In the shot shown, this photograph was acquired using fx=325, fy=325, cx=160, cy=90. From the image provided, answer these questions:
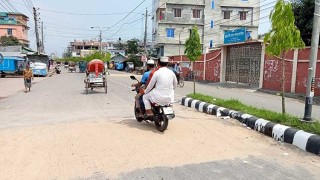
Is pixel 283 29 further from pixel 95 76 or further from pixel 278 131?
pixel 95 76

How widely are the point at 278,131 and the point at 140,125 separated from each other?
120 inches

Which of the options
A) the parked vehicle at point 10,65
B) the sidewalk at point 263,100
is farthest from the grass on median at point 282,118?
the parked vehicle at point 10,65

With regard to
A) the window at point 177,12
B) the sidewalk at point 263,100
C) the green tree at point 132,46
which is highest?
the window at point 177,12

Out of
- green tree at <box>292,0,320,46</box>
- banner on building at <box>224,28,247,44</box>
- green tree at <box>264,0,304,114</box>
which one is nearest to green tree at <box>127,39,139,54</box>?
banner on building at <box>224,28,247,44</box>

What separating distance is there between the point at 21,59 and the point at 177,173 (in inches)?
1473

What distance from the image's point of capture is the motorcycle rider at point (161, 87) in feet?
22.5

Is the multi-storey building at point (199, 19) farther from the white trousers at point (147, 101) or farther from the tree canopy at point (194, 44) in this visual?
the white trousers at point (147, 101)

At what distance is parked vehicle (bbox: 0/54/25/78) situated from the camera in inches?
1409

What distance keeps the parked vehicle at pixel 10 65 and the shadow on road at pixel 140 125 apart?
1241 inches

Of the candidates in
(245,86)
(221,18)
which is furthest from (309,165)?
(221,18)

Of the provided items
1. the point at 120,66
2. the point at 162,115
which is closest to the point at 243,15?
the point at 120,66

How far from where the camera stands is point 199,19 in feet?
179

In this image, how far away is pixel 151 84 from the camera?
22.9 feet

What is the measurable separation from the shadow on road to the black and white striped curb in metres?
2.40
